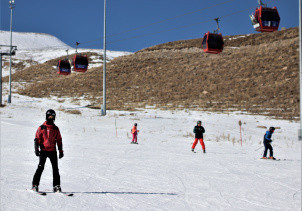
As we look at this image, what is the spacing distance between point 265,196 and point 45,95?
44605 mm

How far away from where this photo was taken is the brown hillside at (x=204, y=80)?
38.8 m

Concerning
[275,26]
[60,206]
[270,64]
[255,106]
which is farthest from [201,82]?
[60,206]

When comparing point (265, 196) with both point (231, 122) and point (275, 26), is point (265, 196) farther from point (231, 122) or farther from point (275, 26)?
point (231, 122)

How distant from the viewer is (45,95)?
4722cm

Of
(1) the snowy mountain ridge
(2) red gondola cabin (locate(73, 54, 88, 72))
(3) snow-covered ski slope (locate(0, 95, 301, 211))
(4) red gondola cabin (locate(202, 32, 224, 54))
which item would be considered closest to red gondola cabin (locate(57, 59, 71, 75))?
(2) red gondola cabin (locate(73, 54, 88, 72))

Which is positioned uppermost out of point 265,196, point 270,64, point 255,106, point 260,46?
point 260,46

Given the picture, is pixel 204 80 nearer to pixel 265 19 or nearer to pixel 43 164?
pixel 265 19

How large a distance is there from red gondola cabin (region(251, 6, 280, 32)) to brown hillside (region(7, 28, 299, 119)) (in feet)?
53.0

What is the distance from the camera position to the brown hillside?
38844mm

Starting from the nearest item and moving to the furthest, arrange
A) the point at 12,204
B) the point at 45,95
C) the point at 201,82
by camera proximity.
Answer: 1. the point at 12,204
2. the point at 45,95
3. the point at 201,82

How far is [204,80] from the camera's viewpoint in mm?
51594

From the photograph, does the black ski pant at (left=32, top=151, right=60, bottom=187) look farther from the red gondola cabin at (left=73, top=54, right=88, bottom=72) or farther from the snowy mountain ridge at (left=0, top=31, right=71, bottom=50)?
the snowy mountain ridge at (left=0, top=31, right=71, bottom=50)

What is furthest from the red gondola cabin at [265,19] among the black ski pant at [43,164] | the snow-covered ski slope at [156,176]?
the black ski pant at [43,164]

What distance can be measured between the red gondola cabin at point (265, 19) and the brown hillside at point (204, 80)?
1614cm
